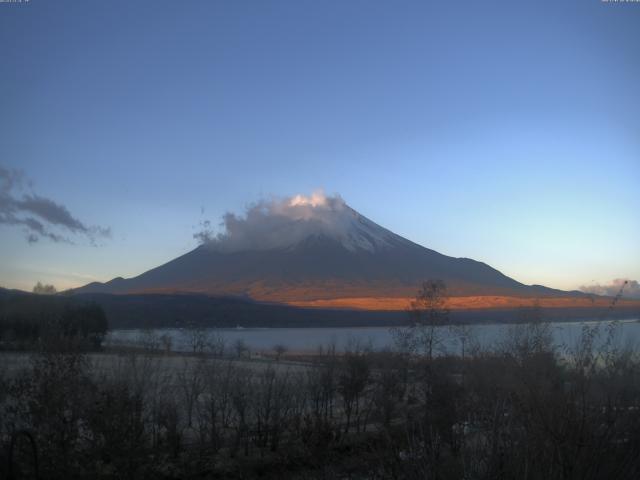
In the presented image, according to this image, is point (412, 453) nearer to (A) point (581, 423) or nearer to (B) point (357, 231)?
(A) point (581, 423)

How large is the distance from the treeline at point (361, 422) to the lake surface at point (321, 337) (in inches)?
133

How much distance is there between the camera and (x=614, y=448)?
4648mm

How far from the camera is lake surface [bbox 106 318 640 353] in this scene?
26.1m

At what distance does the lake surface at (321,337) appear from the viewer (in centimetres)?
2613

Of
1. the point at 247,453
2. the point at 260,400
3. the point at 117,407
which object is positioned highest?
the point at 117,407

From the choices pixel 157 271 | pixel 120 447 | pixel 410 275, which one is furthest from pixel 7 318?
pixel 157 271

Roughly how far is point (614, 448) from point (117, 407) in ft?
23.3

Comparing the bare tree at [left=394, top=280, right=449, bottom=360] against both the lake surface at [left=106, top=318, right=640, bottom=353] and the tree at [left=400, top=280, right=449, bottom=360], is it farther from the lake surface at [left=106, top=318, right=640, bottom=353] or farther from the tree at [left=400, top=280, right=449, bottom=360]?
the lake surface at [left=106, top=318, right=640, bottom=353]

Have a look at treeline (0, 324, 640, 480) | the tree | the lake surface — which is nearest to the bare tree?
the tree

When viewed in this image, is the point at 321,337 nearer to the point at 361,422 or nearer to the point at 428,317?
the point at 428,317

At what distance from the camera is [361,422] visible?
2177cm

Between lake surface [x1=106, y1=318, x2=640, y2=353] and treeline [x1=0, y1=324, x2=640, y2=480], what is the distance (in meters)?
3.38

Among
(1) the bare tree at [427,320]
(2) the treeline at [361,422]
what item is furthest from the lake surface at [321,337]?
(2) the treeline at [361,422]

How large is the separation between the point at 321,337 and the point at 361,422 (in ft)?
168
